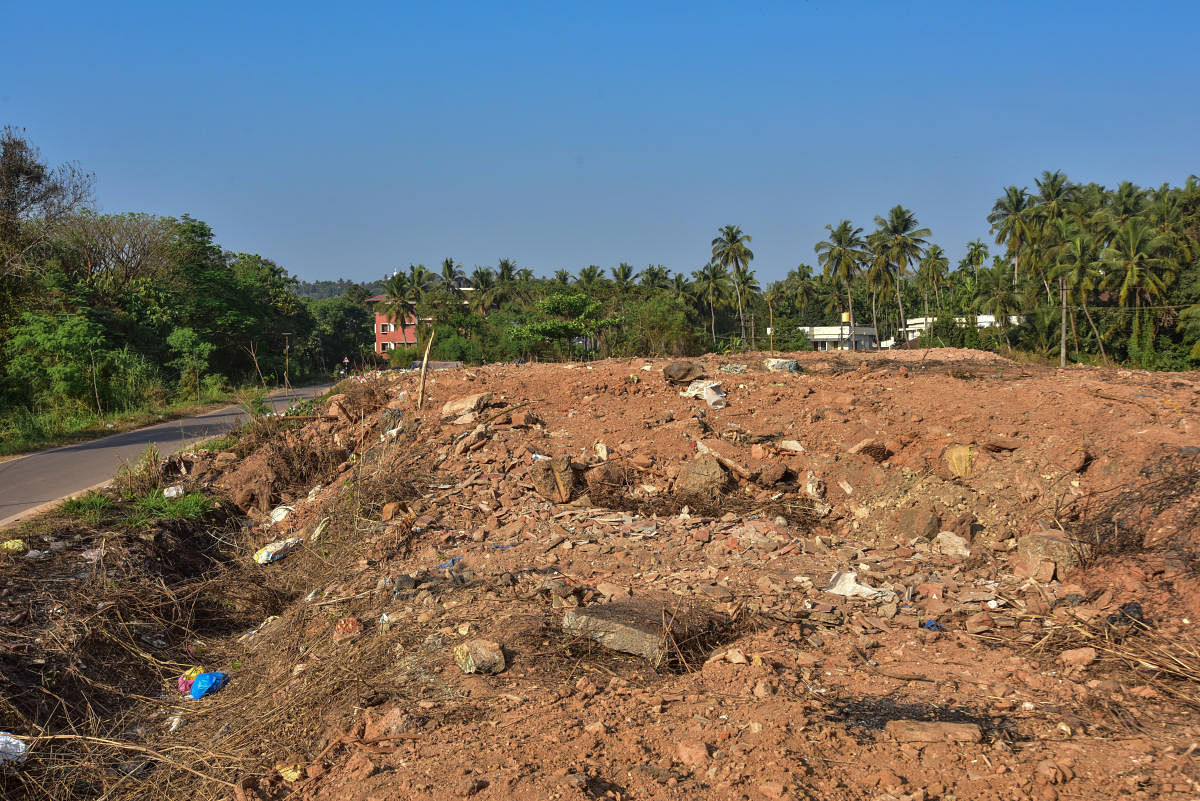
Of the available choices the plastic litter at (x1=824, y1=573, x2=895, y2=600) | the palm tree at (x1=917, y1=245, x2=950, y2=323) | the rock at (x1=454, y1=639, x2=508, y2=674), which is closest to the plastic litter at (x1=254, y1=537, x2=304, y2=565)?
the rock at (x1=454, y1=639, x2=508, y2=674)

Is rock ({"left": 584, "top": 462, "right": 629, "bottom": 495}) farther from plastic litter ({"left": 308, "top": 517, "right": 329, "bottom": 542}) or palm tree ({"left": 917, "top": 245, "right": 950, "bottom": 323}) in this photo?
palm tree ({"left": 917, "top": 245, "right": 950, "bottom": 323})

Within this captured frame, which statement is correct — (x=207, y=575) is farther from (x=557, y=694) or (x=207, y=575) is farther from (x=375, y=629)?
(x=557, y=694)

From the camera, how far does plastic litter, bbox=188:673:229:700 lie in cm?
470

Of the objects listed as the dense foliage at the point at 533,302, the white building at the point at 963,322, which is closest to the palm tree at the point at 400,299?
the dense foliage at the point at 533,302

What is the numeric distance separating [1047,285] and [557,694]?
159 ft

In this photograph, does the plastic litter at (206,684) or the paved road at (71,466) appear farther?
the paved road at (71,466)

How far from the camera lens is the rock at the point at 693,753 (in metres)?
2.90

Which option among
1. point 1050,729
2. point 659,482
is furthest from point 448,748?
point 659,482

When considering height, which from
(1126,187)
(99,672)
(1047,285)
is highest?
(1126,187)

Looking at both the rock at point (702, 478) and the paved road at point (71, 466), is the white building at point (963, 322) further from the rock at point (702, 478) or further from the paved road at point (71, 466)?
→ the paved road at point (71, 466)

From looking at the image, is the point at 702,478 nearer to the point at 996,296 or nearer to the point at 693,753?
the point at 693,753

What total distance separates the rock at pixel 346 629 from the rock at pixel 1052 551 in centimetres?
421

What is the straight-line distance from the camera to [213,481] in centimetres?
824

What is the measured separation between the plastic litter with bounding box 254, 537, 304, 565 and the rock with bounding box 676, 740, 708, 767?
15.6 ft
